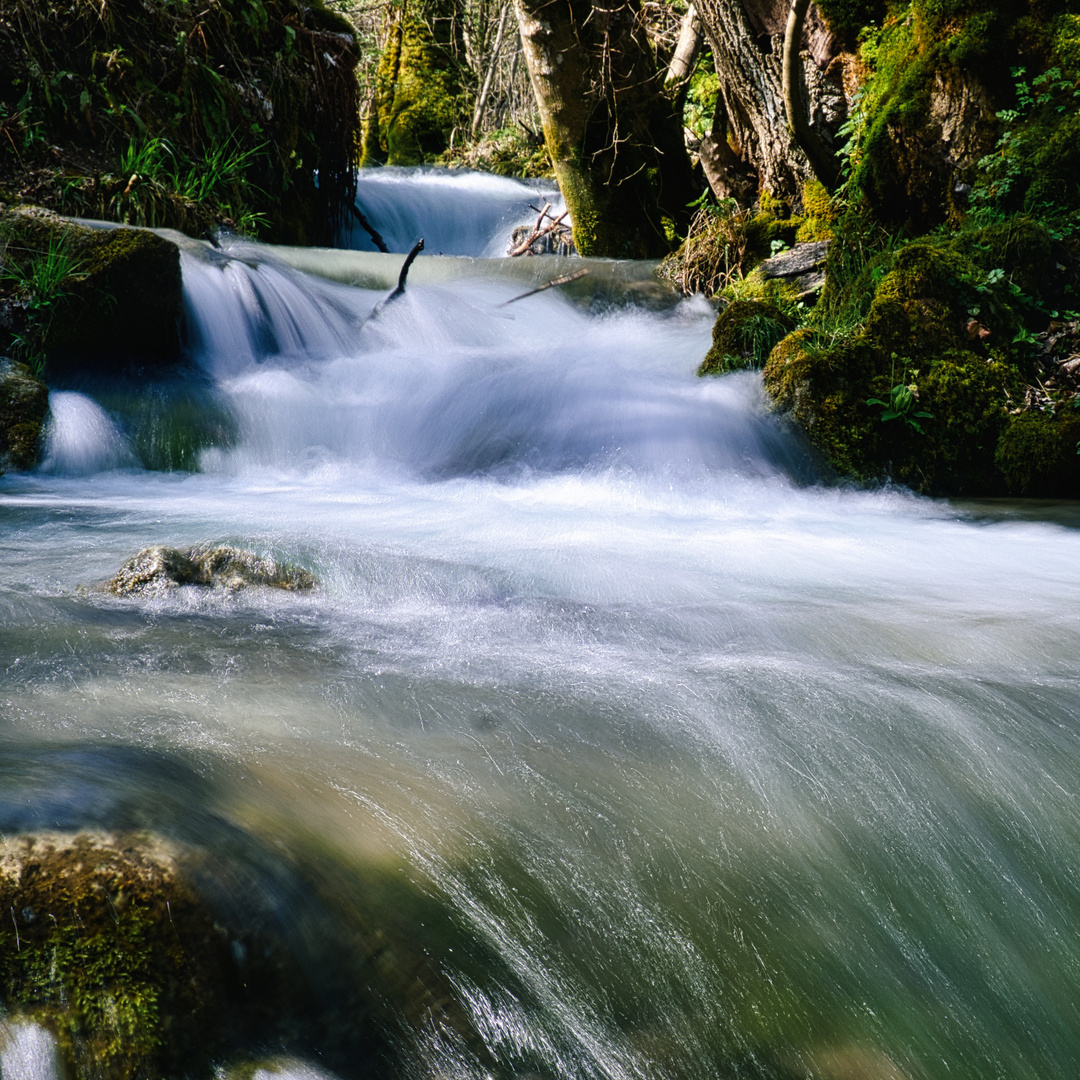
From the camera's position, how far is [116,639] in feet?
7.28

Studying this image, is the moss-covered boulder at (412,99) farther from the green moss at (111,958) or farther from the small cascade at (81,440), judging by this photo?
the green moss at (111,958)

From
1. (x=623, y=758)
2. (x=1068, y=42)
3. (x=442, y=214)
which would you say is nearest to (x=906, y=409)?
(x=1068, y=42)

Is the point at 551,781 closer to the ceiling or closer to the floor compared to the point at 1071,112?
closer to the floor

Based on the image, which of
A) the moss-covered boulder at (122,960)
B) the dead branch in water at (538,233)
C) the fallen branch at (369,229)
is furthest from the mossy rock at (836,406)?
the fallen branch at (369,229)

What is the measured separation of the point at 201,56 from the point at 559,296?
4.09 metres

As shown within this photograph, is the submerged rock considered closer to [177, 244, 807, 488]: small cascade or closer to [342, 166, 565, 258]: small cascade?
[177, 244, 807, 488]: small cascade

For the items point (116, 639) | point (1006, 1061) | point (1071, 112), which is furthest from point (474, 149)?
point (1006, 1061)

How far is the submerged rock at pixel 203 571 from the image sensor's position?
2611 millimetres

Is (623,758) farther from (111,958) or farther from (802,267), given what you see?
(802,267)

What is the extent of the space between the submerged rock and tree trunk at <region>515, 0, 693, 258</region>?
22.9 feet

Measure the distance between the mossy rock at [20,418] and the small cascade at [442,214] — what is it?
614 centimetres

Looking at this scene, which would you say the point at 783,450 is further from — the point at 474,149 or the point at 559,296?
the point at 474,149

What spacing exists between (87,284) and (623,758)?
5.09 m

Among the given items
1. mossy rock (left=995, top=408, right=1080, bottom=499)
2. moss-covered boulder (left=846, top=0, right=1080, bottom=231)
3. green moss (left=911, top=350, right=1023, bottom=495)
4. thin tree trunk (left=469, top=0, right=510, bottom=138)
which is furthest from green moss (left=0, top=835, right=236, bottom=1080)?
thin tree trunk (left=469, top=0, right=510, bottom=138)
